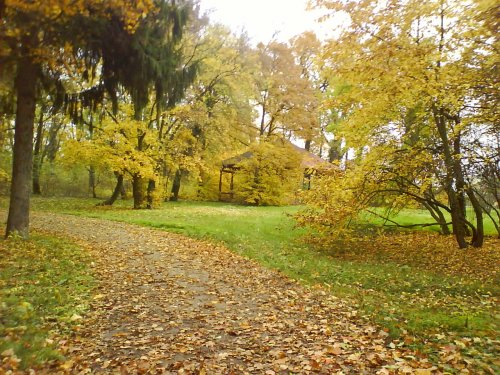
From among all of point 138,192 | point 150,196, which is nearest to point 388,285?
point 138,192

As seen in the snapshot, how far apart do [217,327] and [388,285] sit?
4.62 meters

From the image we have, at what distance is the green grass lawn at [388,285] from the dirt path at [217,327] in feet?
2.01

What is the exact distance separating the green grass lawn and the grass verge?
14.8ft

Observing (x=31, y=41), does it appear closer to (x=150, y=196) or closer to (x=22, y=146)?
(x=22, y=146)

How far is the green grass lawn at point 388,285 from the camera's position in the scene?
566cm

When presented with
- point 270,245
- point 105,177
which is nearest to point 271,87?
point 105,177

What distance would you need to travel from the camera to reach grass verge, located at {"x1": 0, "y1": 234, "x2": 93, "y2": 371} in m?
4.46

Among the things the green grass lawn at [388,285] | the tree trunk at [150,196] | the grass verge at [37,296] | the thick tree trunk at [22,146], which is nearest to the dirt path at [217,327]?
the grass verge at [37,296]

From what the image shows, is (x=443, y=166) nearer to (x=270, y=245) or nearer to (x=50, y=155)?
(x=270, y=245)

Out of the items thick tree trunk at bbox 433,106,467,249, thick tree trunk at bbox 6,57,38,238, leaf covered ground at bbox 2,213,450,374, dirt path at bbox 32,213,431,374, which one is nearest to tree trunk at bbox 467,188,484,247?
thick tree trunk at bbox 433,106,467,249

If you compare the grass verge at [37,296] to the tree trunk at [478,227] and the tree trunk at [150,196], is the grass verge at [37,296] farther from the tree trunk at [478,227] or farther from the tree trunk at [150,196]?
the tree trunk at [150,196]

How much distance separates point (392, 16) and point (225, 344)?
7982mm

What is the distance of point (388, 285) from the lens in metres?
8.78

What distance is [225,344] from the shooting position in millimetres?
5301
